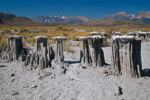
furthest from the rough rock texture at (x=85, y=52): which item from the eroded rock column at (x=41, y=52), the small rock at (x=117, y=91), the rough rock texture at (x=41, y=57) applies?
the small rock at (x=117, y=91)

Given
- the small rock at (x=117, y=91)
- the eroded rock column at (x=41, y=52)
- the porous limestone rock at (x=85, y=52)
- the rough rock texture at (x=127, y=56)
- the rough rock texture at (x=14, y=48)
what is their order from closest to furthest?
the small rock at (x=117, y=91), the rough rock texture at (x=127, y=56), the eroded rock column at (x=41, y=52), the porous limestone rock at (x=85, y=52), the rough rock texture at (x=14, y=48)

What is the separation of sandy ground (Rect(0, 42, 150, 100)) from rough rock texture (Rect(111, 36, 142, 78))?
0.32 metres

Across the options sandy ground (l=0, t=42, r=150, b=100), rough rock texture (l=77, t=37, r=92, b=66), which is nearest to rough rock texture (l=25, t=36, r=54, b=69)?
sandy ground (l=0, t=42, r=150, b=100)

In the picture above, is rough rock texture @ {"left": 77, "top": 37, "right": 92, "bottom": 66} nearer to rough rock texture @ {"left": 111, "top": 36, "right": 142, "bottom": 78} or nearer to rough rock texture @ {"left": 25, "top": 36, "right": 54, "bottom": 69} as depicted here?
rough rock texture @ {"left": 111, "top": 36, "right": 142, "bottom": 78}

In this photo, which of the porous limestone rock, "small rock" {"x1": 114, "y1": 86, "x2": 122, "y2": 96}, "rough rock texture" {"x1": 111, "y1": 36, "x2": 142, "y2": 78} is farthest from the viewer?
the porous limestone rock

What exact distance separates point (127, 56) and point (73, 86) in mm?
2570

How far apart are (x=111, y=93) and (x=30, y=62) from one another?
4.98m

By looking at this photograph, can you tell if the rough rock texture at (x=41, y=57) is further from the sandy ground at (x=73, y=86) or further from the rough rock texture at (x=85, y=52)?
the rough rock texture at (x=85, y=52)

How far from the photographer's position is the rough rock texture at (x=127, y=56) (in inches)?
237

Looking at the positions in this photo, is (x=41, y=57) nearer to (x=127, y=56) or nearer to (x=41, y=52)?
(x=41, y=52)

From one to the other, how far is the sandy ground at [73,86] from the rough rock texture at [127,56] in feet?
1.04

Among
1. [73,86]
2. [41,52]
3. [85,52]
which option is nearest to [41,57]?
[41,52]

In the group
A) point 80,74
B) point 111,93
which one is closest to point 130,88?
point 111,93

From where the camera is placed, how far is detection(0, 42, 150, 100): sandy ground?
16.8 feet
